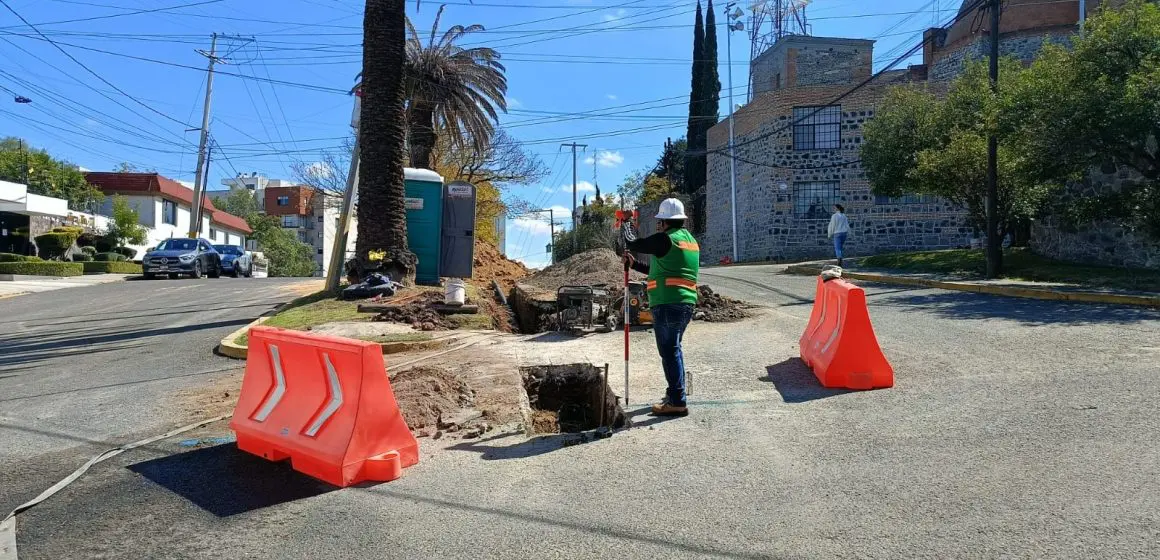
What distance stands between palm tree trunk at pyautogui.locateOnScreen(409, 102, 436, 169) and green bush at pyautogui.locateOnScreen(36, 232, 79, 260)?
73.0 feet

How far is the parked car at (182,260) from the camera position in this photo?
27328 millimetres

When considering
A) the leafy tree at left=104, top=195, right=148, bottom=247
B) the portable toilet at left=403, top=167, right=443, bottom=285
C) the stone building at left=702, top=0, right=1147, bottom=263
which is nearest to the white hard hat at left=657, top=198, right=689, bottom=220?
the portable toilet at left=403, top=167, right=443, bottom=285

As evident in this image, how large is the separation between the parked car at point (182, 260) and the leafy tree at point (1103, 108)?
90.3ft

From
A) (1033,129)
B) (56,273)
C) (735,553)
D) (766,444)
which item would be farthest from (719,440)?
(56,273)

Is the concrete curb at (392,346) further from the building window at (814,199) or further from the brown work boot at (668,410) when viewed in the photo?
the building window at (814,199)

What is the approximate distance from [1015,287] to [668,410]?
34.7 ft

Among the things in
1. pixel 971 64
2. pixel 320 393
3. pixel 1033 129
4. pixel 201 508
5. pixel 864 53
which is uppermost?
pixel 864 53

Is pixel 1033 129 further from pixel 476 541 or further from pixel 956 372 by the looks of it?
pixel 476 541

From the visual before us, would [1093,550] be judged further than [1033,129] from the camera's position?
No

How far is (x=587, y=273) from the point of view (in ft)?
47.0

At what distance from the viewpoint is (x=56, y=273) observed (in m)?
28.7

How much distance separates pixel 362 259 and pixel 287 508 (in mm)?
10429

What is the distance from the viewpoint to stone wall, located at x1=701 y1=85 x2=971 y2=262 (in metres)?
29.2

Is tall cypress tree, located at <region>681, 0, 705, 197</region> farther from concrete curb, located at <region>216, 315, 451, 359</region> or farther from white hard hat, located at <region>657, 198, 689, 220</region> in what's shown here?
white hard hat, located at <region>657, 198, 689, 220</region>
